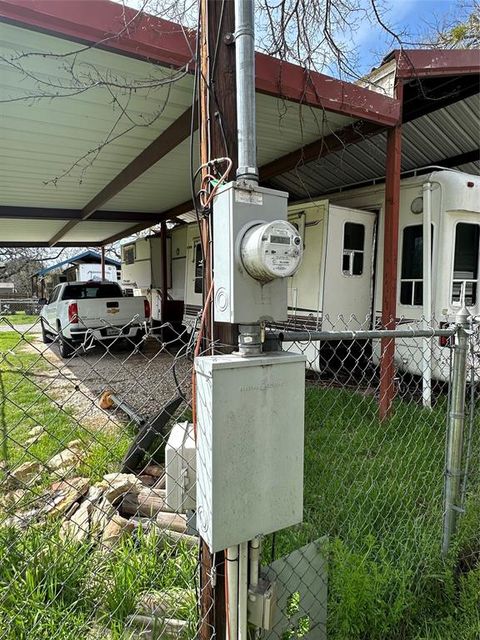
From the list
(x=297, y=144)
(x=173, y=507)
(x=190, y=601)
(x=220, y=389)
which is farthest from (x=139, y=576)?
(x=297, y=144)

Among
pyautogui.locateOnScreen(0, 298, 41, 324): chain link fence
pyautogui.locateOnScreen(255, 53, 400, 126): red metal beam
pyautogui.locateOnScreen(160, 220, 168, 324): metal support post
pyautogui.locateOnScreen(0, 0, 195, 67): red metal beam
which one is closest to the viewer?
pyautogui.locateOnScreen(0, 298, 41, 324): chain link fence

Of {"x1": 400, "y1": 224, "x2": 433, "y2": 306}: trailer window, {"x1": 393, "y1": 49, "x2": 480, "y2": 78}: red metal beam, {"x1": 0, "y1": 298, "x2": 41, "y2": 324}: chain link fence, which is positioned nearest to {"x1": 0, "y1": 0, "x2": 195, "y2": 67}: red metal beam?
{"x1": 0, "y1": 298, "x2": 41, "y2": 324}: chain link fence

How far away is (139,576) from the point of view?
6.33 feet

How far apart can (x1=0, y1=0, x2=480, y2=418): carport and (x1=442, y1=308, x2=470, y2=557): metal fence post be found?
1.66 m

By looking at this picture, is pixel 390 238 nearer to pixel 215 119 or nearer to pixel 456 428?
pixel 456 428

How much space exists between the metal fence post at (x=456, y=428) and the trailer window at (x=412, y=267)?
3637 millimetres

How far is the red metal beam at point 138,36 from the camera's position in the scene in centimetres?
256

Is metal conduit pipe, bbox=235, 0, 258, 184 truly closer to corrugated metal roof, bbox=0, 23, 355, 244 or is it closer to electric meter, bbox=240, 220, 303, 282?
electric meter, bbox=240, 220, 303, 282

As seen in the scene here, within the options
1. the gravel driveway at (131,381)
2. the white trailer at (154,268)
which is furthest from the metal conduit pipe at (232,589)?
the white trailer at (154,268)

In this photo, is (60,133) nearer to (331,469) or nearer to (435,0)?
(435,0)

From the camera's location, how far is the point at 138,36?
290 cm

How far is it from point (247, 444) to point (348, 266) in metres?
5.07

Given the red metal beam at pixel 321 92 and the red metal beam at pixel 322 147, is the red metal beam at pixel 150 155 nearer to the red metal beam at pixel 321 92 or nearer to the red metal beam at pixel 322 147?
the red metal beam at pixel 321 92

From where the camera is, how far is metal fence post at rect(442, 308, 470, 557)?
6.78 ft
